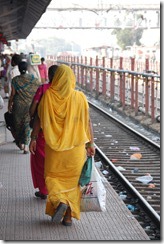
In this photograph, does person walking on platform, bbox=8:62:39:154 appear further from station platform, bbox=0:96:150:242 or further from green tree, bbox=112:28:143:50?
green tree, bbox=112:28:143:50

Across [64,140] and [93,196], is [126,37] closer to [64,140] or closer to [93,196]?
[93,196]

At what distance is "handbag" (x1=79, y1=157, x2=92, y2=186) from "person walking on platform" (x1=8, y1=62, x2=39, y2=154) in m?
3.97

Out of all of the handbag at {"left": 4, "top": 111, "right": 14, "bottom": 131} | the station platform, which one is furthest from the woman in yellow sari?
the handbag at {"left": 4, "top": 111, "right": 14, "bottom": 131}

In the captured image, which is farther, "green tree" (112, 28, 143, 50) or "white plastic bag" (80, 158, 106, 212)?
"green tree" (112, 28, 143, 50)

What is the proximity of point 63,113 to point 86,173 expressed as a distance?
64 cm

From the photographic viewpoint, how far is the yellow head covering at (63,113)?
638cm

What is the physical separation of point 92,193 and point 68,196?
288 millimetres

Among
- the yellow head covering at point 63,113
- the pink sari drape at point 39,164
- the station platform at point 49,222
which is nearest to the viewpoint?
the station platform at point 49,222

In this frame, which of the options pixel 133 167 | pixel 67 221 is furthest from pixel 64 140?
pixel 133 167

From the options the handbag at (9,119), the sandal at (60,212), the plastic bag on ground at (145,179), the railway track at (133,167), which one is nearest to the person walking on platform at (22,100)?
the handbag at (9,119)

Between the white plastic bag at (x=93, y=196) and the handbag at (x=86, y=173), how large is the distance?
0.10 metres

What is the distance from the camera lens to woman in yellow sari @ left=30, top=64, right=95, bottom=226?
6391 millimetres

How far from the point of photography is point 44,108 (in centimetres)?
640

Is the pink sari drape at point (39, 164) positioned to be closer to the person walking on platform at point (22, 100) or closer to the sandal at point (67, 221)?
the sandal at point (67, 221)
